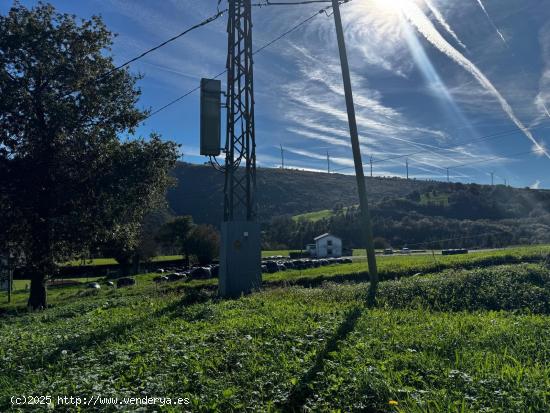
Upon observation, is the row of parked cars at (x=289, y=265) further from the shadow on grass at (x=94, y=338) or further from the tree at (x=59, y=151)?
the shadow on grass at (x=94, y=338)

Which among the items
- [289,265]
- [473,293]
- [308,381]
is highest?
[473,293]

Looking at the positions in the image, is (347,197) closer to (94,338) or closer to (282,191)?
(282,191)

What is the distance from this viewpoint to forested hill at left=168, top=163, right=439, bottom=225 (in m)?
120

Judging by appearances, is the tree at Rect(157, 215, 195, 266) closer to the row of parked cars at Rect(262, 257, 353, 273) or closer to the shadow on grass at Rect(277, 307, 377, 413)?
the row of parked cars at Rect(262, 257, 353, 273)

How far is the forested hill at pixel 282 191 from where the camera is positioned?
120 metres

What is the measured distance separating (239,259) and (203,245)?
40.4 metres

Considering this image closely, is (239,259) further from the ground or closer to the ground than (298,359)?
further from the ground

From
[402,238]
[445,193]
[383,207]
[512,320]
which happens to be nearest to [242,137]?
[512,320]

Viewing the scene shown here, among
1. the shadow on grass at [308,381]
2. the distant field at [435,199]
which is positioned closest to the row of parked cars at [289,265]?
the shadow on grass at [308,381]

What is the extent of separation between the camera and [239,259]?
554 inches

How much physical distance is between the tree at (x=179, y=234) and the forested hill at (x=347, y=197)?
29.6 metres

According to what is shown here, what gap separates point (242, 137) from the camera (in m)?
15.0

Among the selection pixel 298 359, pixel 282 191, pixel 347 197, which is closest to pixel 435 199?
pixel 347 197

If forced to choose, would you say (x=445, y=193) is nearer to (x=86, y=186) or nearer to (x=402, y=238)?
(x=402, y=238)
